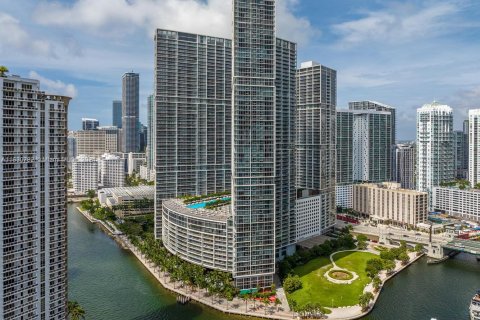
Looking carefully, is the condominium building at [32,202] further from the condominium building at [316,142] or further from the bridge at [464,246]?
the bridge at [464,246]

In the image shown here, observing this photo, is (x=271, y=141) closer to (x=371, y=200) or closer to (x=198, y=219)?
(x=198, y=219)

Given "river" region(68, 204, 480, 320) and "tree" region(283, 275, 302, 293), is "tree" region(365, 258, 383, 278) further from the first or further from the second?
"tree" region(283, 275, 302, 293)

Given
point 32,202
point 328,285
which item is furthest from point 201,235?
point 32,202

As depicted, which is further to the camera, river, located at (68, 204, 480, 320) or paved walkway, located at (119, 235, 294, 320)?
river, located at (68, 204, 480, 320)

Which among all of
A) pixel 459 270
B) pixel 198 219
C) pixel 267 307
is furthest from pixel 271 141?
pixel 459 270

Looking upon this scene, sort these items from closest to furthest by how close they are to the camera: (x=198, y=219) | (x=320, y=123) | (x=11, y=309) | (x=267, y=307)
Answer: (x=11, y=309) → (x=267, y=307) → (x=198, y=219) → (x=320, y=123)

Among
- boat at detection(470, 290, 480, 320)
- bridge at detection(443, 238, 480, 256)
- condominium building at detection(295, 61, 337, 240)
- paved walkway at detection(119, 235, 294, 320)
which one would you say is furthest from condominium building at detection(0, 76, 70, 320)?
bridge at detection(443, 238, 480, 256)

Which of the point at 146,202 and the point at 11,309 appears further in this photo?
the point at 146,202

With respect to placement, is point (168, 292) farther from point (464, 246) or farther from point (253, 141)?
point (464, 246)
